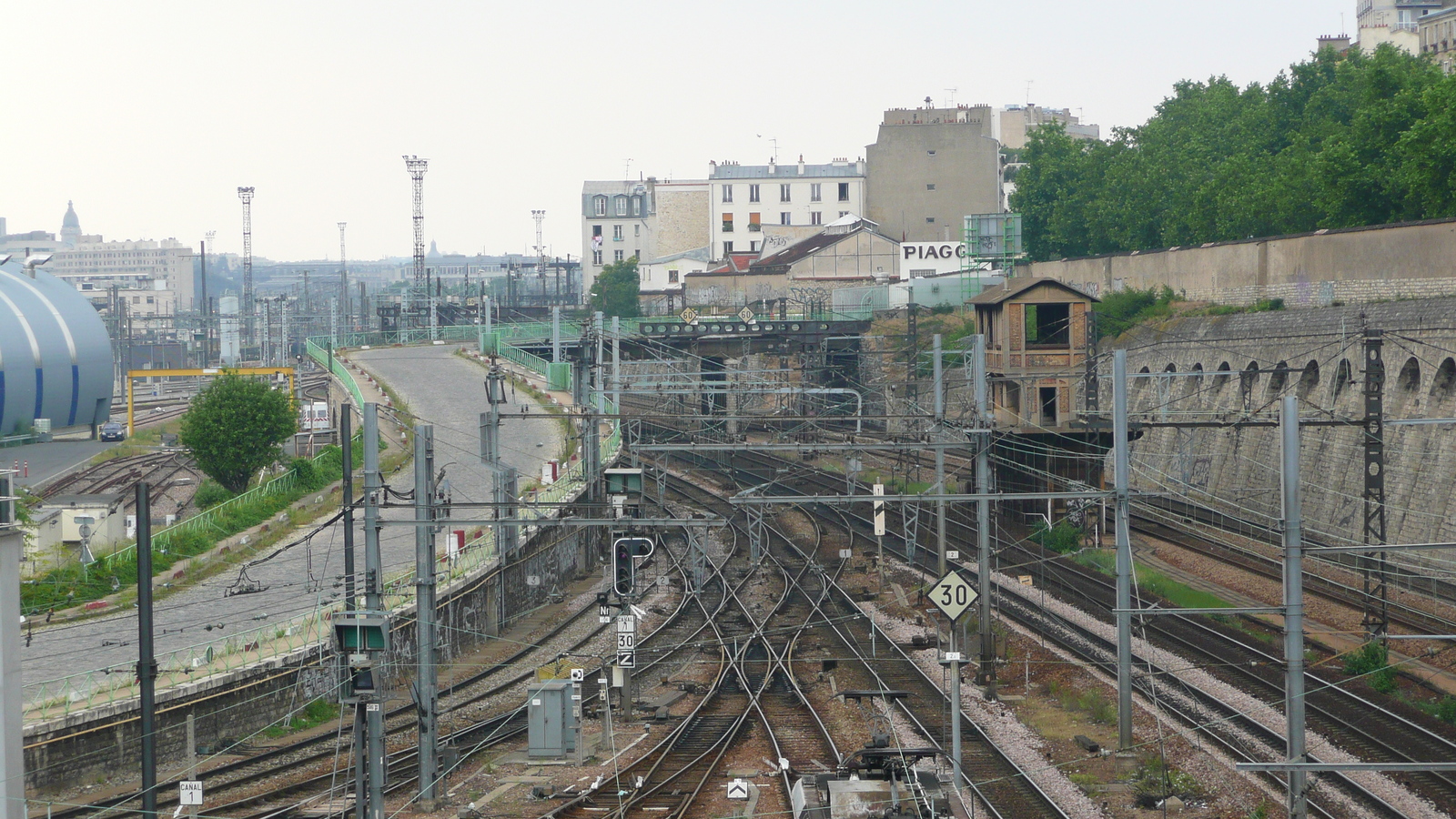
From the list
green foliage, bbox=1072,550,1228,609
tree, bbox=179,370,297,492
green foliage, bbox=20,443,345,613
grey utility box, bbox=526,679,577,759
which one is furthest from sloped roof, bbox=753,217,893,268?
grey utility box, bbox=526,679,577,759

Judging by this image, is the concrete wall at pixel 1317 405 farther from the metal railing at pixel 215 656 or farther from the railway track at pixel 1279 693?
the metal railing at pixel 215 656

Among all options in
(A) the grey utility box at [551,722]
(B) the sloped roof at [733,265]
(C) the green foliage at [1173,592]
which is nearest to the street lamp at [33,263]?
(B) the sloped roof at [733,265]

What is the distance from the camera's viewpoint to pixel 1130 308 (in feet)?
145

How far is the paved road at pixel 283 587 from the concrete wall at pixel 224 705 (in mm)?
1259

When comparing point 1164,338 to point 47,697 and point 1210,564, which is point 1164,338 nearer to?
point 1210,564

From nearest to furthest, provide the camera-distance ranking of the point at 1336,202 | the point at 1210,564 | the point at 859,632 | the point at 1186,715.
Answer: the point at 1186,715
the point at 859,632
the point at 1210,564
the point at 1336,202

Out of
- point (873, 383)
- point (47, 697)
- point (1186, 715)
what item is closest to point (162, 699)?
point (47, 697)

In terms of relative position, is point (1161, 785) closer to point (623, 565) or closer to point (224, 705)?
point (623, 565)

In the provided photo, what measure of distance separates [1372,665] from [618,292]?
232 ft

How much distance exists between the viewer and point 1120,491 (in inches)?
603

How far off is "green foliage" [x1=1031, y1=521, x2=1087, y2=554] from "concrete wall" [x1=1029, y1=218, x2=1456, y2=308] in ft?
27.2

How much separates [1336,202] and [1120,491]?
27.2m

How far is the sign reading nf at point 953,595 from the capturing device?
15.1 m

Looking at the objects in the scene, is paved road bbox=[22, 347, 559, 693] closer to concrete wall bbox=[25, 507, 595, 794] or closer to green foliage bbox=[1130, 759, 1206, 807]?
concrete wall bbox=[25, 507, 595, 794]
